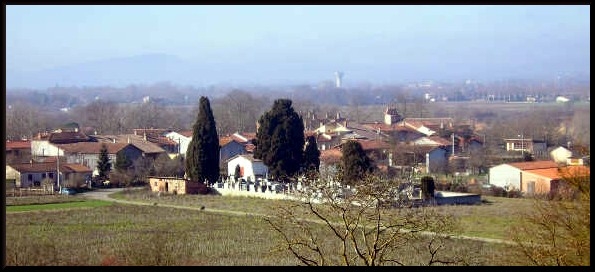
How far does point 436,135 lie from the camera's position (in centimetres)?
3928

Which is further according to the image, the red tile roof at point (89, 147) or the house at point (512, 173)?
the red tile roof at point (89, 147)

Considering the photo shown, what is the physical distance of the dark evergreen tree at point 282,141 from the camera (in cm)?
2466

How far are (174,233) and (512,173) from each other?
1208 cm

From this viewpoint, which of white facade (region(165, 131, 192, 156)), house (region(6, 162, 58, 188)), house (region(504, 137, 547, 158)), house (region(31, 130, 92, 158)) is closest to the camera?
house (region(6, 162, 58, 188))

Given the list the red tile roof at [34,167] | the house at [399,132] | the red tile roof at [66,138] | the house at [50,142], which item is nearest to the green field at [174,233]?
the red tile roof at [34,167]

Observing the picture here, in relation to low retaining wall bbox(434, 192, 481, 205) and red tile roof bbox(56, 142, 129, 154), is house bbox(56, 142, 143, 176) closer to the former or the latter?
red tile roof bbox(56, 142, 129, 154)

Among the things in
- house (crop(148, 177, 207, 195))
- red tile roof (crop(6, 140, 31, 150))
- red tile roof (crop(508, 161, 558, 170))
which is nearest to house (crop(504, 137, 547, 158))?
red tile roof (crop(508, 161, 558, 170))

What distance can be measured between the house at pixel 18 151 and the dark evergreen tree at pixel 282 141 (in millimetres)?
9150

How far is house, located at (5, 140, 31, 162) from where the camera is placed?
30.5 metres

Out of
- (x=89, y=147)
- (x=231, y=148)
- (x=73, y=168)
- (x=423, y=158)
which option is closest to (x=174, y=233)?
(x=73, y=168)

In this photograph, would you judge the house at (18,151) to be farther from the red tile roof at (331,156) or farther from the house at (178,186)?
the red tile roof at (331,156)

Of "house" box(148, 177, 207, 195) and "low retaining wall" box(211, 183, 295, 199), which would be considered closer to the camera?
"low retaining wall" box(211, 183, 295, 199)

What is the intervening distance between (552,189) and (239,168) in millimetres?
9126

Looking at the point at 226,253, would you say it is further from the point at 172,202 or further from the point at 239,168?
the point at 239,168
